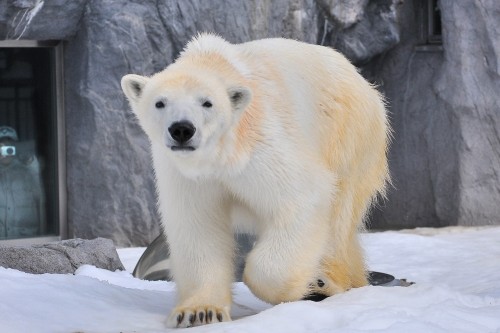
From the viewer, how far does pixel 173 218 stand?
145 inches

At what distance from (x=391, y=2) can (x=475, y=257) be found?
115 inches

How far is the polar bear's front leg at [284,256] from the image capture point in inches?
143

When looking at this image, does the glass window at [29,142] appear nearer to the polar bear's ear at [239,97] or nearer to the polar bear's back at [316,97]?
the polar bear's back at [316,97]

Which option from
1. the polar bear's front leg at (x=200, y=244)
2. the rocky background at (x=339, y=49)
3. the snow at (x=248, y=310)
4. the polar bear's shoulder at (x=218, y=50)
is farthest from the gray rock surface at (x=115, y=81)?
the polar bear's front leg at (x=200, y=244)

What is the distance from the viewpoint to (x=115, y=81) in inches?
314

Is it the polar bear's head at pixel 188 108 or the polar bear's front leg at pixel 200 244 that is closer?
the polar bear's head at pixel 188 108

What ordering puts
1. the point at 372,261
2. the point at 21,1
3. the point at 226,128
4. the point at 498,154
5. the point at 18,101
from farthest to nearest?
the point at 498,154, the point at 18,101, the point at 21,1, the point at 372,261, the point at 226,128

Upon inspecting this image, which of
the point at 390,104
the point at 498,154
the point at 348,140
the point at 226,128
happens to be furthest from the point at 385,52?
the point at 226,128

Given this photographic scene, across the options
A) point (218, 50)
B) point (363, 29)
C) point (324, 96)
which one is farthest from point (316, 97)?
point (363, 29)

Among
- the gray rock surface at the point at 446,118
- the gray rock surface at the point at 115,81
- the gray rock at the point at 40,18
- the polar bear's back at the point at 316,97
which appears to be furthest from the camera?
the gray rock surface at the point at 446,118

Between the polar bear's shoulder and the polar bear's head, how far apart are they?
155 millimetres

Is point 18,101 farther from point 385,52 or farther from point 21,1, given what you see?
point 385,52

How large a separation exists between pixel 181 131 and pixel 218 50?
1.88ft

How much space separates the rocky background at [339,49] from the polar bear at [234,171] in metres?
4.09
